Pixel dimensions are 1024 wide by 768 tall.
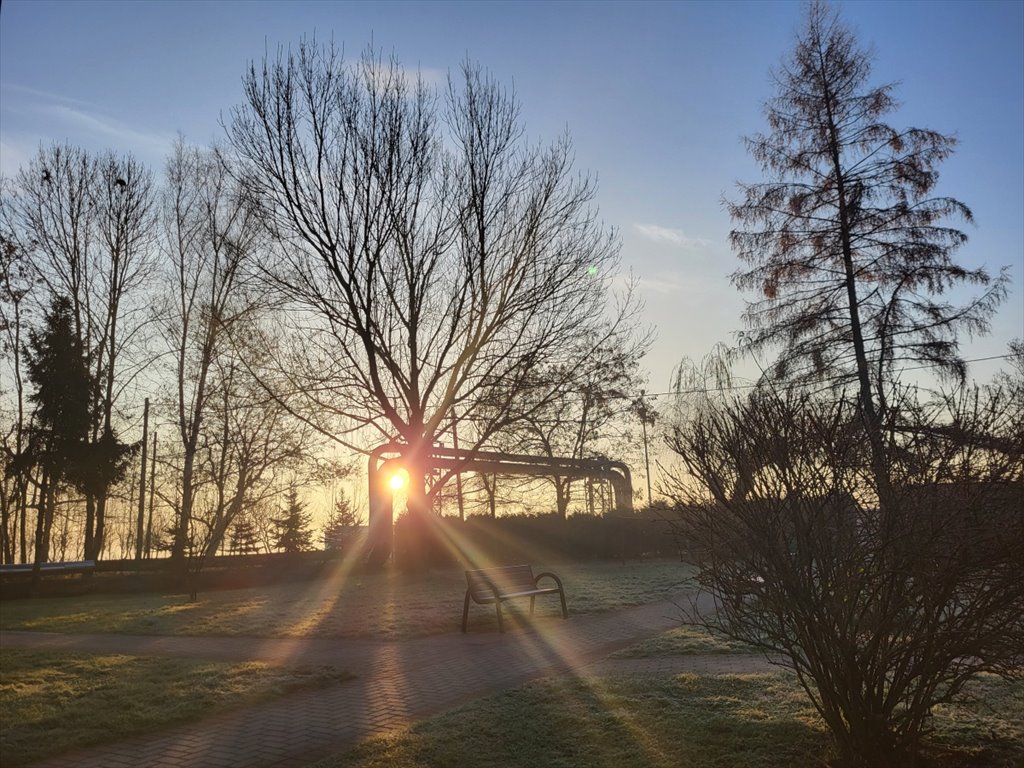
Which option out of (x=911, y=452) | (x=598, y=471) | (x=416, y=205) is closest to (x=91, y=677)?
(x=911, y=452)

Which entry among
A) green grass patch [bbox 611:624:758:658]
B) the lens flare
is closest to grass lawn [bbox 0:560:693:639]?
Result: green grass patch [bbox 611:624:758:658]

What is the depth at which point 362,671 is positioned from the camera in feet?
28.9

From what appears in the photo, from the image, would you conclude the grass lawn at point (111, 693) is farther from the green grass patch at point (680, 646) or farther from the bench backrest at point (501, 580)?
the bench backrest at point (501, 580)

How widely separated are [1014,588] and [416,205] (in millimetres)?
16115

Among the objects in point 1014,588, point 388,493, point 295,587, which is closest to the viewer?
point 1014,588

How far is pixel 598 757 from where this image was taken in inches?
199

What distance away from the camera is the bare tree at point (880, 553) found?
422 cm

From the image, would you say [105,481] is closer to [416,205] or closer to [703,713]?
[416,205]

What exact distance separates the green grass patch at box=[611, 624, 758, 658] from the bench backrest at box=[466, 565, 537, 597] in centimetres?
281

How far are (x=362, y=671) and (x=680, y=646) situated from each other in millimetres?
3769

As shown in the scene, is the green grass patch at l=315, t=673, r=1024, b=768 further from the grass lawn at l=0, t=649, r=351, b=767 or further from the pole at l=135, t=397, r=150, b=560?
the pole at l=135, t=397, r=150, b=560

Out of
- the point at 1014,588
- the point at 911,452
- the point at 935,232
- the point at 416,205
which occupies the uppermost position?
the point at 416,205

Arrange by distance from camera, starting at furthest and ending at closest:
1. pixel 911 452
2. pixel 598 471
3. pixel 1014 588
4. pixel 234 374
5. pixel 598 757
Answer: pixel 598 471, pixel 234 374, pixel 598 757, pixel 911 452, pixel 1014 588

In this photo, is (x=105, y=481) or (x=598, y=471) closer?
(x=105, y=481)
